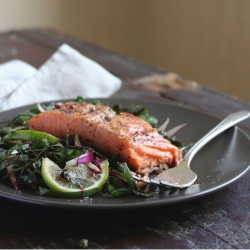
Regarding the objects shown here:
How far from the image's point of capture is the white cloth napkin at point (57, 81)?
103 inches

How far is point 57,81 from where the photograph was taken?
2.77 meters

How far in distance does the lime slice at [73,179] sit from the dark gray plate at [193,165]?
0.03m

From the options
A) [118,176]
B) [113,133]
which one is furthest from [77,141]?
[118,176]

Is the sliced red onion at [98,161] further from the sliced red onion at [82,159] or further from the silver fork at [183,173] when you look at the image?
the silver fork at [183,173]

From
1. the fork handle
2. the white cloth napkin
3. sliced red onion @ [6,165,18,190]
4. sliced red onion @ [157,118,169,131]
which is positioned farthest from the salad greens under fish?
the white cloth napkin

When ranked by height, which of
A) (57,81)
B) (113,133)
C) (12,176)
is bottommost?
(57,81)

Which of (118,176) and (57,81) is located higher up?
(118,176)

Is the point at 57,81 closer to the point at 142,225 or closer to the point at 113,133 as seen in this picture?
the point at 113,133

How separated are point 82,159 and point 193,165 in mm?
415

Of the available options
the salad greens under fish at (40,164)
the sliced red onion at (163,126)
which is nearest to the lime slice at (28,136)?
the salad greens under fish at (40,164)

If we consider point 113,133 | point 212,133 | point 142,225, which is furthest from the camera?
point 212,133

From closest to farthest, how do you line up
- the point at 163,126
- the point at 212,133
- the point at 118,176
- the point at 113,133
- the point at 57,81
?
the point at 118,176 → the point at 113,133 → the point at 212,133 → the point at 163,126 → the point at 57,81

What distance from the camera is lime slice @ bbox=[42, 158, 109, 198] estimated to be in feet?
4.43

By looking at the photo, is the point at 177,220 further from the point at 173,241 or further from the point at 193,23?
the point at 193,23
